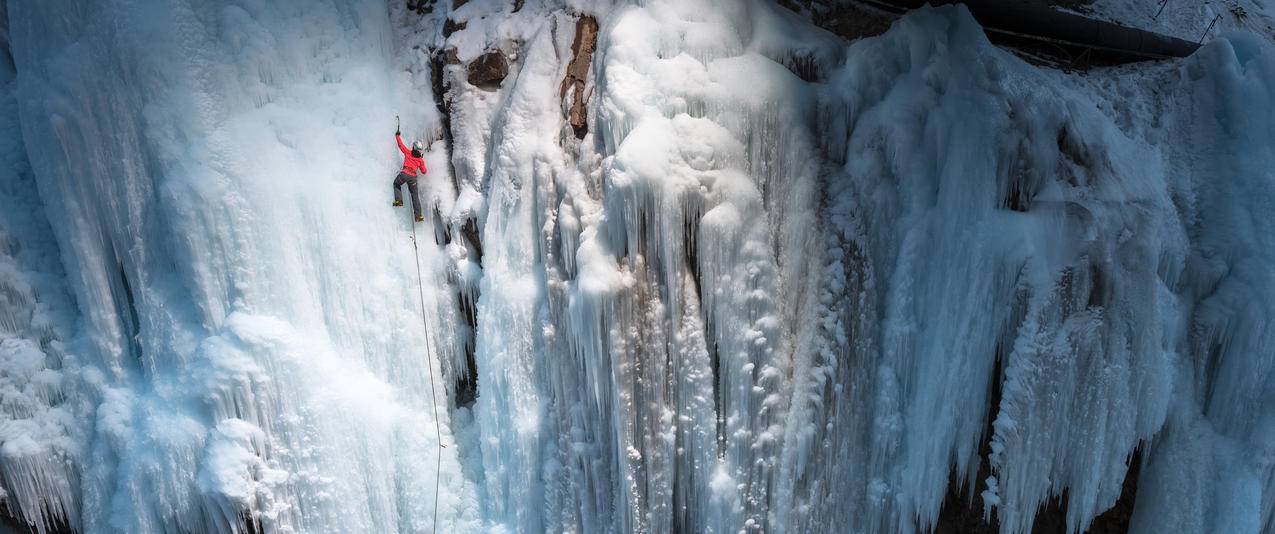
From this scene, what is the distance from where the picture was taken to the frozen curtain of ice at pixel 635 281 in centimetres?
Answer: 528

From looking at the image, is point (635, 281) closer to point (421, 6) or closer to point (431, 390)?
point (431, 390)

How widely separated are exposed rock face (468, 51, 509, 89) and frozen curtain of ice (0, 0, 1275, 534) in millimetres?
63

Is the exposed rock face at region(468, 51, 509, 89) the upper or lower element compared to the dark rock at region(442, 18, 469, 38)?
lower

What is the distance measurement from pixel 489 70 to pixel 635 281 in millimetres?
2143

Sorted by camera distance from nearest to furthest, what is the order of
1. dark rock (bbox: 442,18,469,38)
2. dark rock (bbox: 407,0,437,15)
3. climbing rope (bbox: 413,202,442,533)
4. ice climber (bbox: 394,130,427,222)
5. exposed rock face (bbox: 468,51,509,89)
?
ice climber (bbox: 394,130,427,222)
climbing rope (bbox: 413,202,442,533)
exposed rock face (bbox: 468,51,509,89)
dark rock (bbox: 442,18,469,38)
dark rock (bbox: 407,0,437,15)

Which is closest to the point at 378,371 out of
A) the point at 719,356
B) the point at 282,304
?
the point at 282,304

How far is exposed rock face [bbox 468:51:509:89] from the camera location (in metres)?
6.16

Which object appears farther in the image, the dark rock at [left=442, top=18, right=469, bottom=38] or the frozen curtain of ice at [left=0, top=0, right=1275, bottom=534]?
the dark rock at [left=442, top=18, right=469, bottom=38]

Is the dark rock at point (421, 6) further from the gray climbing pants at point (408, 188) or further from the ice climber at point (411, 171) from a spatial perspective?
the gray climbing pants at point (408, 188)

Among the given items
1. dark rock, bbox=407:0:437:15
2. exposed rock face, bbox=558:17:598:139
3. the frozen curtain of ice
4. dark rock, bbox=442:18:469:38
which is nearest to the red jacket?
the frozen curtain of ice

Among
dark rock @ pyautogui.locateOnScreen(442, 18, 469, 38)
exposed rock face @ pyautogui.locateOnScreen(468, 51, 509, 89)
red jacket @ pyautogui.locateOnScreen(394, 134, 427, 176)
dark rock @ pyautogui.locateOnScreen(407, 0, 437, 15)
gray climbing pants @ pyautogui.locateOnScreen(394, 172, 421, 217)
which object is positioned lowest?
gray climbing pants @ pyautogui.locateOnScreen(394, 172, 421, 217)

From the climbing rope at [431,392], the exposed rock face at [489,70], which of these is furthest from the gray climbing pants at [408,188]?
the exposed rock face at [489,70]

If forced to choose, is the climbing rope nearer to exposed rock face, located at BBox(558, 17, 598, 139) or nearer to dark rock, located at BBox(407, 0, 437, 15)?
exposed rock face, located at BBox(558, 17, 598, 139)

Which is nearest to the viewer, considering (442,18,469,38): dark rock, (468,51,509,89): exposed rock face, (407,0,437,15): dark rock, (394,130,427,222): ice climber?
(394,130,427,222): ice climber
